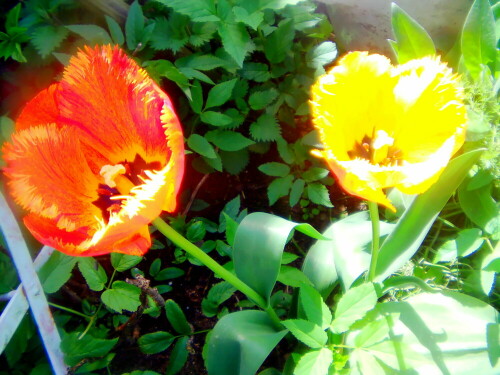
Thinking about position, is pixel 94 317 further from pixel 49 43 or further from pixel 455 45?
pixel 455 45

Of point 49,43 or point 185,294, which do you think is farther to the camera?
point 185,294

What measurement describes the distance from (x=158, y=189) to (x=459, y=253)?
2.72ft

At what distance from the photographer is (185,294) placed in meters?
1.43

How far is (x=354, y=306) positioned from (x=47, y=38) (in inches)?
34.5

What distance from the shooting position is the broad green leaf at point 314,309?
95 cm

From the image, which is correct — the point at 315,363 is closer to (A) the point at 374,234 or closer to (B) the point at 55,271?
(A) the point at 374,234

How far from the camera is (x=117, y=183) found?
91 cm

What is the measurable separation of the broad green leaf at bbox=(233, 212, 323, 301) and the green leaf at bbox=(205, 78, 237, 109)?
1.17 ft

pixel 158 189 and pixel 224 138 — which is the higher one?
pixel 158 189

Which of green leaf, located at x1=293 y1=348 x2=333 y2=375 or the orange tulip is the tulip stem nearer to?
green leaf, located at x1=293 y1=348 x2=333 y2=375

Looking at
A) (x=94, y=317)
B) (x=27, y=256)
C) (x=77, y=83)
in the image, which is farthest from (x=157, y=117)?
(x=94, y=317)

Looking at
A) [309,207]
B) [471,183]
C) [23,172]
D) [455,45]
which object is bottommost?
[309,207]

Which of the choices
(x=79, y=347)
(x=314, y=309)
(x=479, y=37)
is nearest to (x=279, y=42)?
(x=479, y=37)

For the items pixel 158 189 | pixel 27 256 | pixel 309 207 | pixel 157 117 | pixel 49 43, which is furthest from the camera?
pixel 309 207
